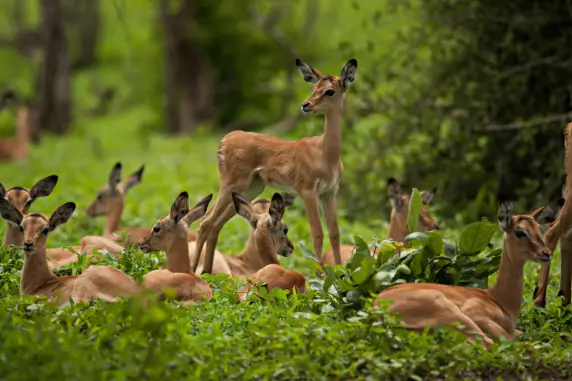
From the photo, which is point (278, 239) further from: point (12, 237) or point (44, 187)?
point (12, 237)

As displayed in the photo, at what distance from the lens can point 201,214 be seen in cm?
838

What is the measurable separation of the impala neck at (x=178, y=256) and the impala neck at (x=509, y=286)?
2230 mm

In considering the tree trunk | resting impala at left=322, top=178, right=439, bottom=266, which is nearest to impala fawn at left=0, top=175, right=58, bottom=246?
resting impala at left=322, top=178, right=439, bottom=266

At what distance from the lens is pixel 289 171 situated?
870cm

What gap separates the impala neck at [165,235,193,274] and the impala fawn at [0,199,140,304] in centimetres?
79

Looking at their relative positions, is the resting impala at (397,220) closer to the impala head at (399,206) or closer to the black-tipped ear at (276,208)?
the impala head at (399,206)

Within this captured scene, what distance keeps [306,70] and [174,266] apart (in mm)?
1837

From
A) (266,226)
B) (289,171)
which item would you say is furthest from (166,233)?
(289,171)

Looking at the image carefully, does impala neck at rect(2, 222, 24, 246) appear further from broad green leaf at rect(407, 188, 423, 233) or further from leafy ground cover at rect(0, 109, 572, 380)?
broad green leaf at rect(407, 188, 423, 233)

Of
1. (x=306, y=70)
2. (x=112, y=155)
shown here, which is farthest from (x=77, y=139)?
(x=306, y=70)

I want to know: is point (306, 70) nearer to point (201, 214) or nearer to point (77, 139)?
point (201, 214)

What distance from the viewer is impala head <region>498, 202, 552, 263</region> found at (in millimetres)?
6820

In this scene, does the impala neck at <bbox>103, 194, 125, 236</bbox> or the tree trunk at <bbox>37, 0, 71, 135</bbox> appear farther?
the tree trunk at <bbox>37, 0, 71, 135</bbox>

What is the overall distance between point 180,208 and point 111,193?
3599mm
